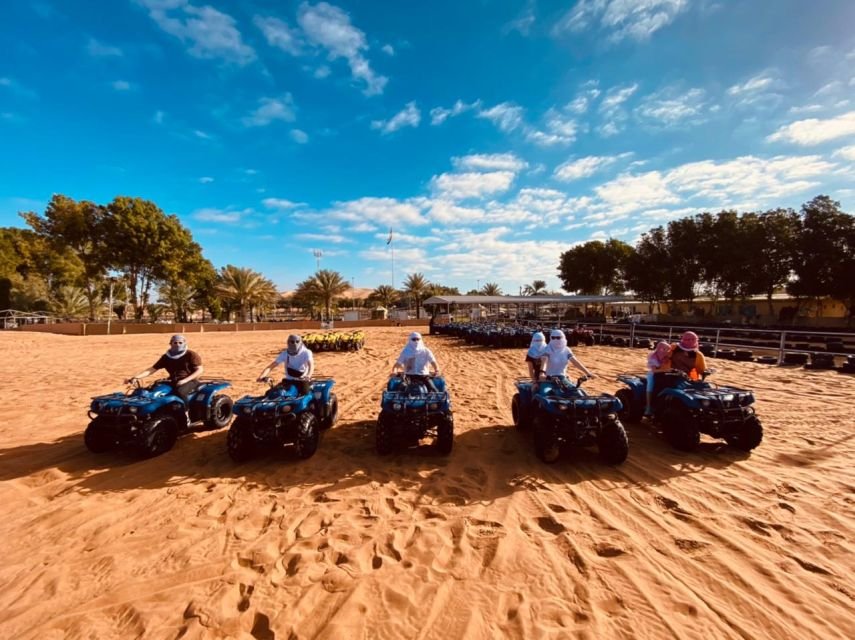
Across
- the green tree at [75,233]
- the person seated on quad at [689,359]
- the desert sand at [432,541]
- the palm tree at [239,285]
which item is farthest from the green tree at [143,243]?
the person seated on quad at [689,359]

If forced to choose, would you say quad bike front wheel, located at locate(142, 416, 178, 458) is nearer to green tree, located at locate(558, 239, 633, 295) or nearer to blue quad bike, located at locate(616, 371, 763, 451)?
blue quad bike, located at locate(616, 371, 763, 451)

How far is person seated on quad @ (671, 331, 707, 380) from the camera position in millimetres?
5250

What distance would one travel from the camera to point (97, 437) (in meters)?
4.65

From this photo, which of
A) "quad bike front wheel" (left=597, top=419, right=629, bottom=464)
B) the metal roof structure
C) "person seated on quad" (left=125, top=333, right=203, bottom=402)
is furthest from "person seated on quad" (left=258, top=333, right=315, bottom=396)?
the metal roof structure

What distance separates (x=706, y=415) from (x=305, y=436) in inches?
192

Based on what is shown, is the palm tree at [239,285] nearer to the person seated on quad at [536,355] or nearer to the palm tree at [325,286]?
the palm tree at [325,286]

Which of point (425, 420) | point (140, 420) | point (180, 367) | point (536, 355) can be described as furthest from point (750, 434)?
point (180, 367)

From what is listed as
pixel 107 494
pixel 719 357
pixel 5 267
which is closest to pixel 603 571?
pixel 107 494

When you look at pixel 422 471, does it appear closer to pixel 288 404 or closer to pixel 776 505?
pixel 288 404

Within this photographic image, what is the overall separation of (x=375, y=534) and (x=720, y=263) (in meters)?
34.3

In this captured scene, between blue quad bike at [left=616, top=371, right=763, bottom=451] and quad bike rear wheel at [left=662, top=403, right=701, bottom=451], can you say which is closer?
Result: blue quad bike at [left=616, top=371, right=763, bottom=451]

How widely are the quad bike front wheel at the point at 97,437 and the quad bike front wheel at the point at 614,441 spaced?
233 inches

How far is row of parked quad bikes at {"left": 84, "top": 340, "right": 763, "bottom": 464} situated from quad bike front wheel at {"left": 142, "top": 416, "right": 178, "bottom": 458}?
0.01m

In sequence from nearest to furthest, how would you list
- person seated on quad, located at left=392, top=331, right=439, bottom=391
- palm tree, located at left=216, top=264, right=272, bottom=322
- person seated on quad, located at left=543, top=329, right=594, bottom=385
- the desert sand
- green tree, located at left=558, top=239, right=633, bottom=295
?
1. the desert sand
2. person seated on quad, located at left=543, top=329, right=594, bottom=385
3. person seated on quad, located at left=392, top=331, right=439, bottom=391
4. palm tree, located at left=216, top=264, right=272, bottom=322
5. green tree, located at left=558, top=239, right=633, bottom=295
